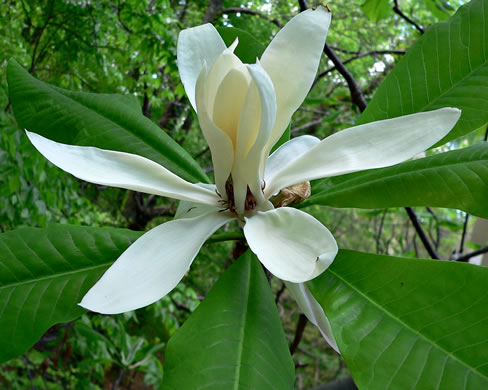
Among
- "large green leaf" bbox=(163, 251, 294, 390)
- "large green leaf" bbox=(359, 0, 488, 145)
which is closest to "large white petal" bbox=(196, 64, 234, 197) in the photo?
"large green leaf" bbox=(163, 251, 294, 390)

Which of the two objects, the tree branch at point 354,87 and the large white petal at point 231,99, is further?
the tree branch at point 354,87

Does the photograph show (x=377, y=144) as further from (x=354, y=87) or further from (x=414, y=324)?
(x=354, y=87)

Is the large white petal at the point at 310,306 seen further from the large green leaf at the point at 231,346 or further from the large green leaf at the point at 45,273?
the large green leaf at the point at 45,273

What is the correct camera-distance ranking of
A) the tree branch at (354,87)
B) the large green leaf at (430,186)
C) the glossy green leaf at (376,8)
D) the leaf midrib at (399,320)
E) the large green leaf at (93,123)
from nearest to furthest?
the leaf midrib at (399,320) → the large green leaf at (430,186) → the large green leaf at (93,123) → the tree branch at (354,87) → the glossy green leaf at (376,8)

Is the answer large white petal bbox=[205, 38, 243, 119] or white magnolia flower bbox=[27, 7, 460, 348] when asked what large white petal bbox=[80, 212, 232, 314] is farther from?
large white petal bbox=[205, 38, 243, 119]

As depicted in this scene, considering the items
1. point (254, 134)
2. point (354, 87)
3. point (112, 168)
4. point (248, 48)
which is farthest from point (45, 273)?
point (354, 87)

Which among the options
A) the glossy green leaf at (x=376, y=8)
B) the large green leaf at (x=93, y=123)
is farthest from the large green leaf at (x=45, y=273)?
the glossy green leaf at (x=376, y=8)
